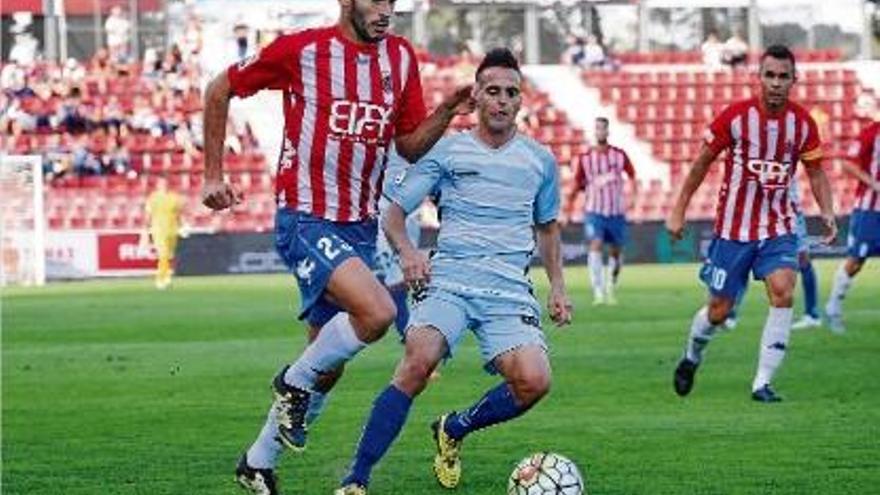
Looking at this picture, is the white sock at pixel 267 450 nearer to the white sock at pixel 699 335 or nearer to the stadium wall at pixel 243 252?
the white sock at pixel 699 335

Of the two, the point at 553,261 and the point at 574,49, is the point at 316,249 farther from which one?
the point at 574,49

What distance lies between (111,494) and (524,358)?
214 cm

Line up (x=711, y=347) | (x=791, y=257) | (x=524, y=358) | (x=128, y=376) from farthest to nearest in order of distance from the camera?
(x=711, y=347), (x=128, y=376), (x=791, y=257), (x=524, y=358)

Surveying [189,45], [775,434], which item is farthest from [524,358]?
[189,45]

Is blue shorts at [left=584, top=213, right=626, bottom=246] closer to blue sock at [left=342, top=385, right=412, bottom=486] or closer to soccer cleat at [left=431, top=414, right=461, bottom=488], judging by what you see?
soccer cleat at [left=431, top=414, right=461, bottom=488]

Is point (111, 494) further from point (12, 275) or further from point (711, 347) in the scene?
point (12, 275)

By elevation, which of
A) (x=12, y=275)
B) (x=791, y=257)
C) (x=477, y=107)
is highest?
(x=477, y=107)

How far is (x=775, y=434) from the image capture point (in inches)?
544

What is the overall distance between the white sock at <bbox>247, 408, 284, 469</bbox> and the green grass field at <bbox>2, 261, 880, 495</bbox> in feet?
1.74

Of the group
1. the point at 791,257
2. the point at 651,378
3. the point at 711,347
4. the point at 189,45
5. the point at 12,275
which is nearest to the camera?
the point at 791,257

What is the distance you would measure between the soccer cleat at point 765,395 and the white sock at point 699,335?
0.56 metres

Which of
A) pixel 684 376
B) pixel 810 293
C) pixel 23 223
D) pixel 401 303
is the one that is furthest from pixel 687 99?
pixel 684 376

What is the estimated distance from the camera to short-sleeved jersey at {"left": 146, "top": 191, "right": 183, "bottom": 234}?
4166cm

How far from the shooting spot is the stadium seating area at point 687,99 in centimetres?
5462
